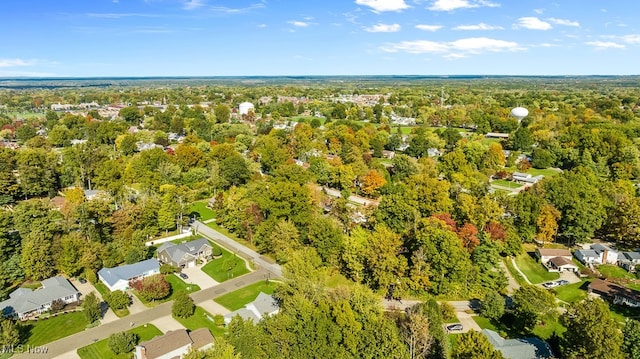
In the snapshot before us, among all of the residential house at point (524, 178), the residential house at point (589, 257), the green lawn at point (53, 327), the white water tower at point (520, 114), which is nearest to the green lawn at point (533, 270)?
the residential house at point (589, 257)

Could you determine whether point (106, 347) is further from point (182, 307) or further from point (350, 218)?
point (350, 218)

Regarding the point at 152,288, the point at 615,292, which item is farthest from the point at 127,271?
the point at 615,292

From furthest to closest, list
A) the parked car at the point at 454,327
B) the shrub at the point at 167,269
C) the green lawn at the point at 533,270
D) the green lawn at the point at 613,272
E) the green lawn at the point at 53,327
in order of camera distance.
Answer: the shrub at the point at 167,269
the green lawn at the point at 533,270
the green lawn at the point at 613,272
the parked car at the point at 454,327
the green lawn at the point at 53,327

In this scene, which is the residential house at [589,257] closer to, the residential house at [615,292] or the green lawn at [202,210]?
the residential house at [615,292]

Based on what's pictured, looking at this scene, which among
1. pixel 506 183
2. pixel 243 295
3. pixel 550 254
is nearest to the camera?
pixel 243 295

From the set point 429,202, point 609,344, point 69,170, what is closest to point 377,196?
point 429,202

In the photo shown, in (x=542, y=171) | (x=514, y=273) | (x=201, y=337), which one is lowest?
(x=514, y=273)

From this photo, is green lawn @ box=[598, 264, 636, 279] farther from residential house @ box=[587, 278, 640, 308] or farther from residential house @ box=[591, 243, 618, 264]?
residential house @ box=[587, 278, 640, 308]
